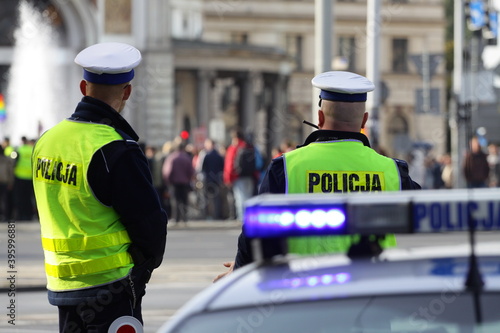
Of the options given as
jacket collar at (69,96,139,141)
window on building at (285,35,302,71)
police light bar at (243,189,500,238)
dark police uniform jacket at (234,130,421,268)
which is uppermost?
jacket collar at (69,96,139,141)

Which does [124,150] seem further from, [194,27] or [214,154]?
[194,27]

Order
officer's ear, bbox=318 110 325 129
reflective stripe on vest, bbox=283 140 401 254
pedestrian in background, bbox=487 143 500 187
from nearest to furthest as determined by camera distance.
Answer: reflective stripe on vest, bbox=283 140 401 254
officer's ear, bbox=318 110 325 129
pedestrian in background, bbox=487 143 500 187

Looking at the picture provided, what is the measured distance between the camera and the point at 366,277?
111 inches

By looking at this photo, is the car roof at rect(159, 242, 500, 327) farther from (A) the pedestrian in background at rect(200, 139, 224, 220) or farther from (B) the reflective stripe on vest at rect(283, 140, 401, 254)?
(A) the pedestrian in background at rect(200, 139, 224, 220)

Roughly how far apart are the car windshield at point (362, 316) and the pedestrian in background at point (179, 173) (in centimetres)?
2323

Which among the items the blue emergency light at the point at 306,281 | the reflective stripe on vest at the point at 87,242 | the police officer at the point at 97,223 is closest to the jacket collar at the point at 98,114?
the police officer at the point at 97,223

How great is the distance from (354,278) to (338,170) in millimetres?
2303

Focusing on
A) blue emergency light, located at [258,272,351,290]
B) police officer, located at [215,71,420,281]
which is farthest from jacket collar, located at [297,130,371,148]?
blue emergency light, located at [258,272,351,290]

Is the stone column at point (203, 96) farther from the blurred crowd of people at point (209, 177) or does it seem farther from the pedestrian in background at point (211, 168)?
the pedestrian in background at point (211, 168)

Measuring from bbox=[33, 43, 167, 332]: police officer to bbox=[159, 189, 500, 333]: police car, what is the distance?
1977mm

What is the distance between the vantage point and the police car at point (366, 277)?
274 centimetres

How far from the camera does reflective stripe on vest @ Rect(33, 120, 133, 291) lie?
4.97 meters

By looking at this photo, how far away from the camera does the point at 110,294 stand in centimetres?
499

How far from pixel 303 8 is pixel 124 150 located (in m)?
78.3
